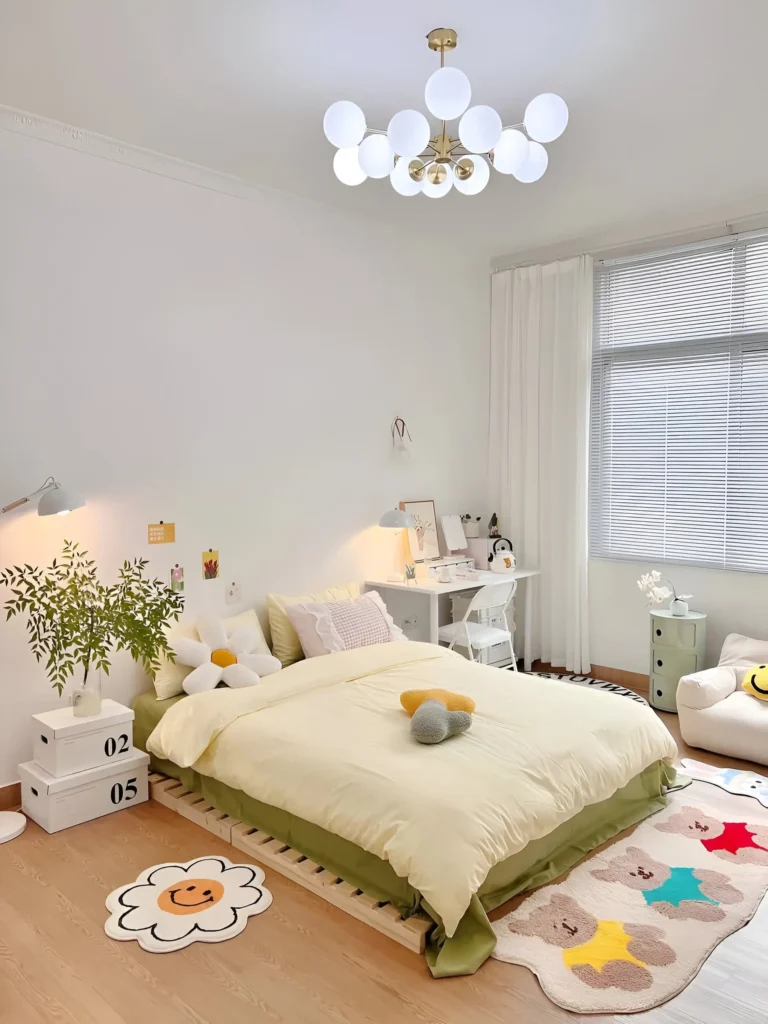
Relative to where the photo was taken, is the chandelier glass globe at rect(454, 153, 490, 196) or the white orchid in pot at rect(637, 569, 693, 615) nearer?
the chandelier glass globe at rect(454, 153, 490, 196)

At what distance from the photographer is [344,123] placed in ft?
8.75

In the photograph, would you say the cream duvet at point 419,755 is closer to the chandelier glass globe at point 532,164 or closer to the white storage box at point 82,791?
the white storage box at point 82,791

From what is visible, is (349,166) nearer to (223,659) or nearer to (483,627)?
(223,659)

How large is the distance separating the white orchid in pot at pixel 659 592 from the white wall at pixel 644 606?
41 mm

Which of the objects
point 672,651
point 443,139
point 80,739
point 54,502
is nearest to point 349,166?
point 443,139

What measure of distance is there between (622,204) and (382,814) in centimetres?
357

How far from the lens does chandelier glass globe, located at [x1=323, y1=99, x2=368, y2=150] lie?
105 inches

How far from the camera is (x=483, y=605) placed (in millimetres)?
4629

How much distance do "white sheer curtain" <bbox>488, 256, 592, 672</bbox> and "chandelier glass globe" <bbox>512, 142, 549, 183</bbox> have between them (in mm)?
2204

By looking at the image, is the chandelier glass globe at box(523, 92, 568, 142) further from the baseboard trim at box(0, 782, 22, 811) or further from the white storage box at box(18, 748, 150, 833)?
the baseboard trim at box(0, 782, 22, 811)

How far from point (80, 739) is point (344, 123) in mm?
2544

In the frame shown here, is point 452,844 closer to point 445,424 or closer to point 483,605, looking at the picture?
point 483,605

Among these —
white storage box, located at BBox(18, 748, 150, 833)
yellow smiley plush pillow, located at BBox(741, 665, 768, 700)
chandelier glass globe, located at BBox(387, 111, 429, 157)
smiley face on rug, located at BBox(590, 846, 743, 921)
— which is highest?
chandelier glass globe, located at BBox(387, 111, 429, 157)

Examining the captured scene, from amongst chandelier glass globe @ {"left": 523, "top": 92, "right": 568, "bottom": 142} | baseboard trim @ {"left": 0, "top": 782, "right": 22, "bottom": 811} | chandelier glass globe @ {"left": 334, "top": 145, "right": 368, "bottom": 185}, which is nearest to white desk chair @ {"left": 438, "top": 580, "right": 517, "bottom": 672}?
baseboard trim @ {"left": 0, "top": 782, "right": 22, "bottom": 811}
